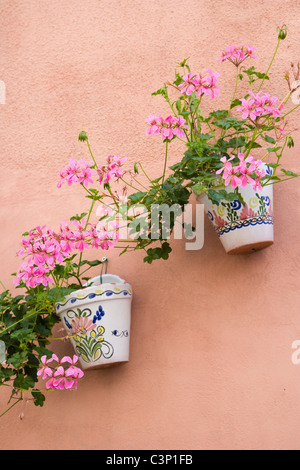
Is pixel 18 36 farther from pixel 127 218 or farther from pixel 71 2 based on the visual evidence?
pixel 127 218

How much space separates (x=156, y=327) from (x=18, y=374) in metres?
0.50

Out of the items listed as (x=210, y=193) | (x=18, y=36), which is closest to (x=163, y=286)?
(x=210, y=193)

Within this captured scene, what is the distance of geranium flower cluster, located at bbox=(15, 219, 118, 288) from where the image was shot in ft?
6.71

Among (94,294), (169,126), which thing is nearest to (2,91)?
(169,126)

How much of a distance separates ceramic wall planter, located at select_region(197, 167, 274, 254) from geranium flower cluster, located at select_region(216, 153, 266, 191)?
0.10 meters

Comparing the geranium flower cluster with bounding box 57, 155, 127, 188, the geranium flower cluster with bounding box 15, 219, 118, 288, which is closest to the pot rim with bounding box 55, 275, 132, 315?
the geranium flower cluster with bounding box 15, 219, 118, 288

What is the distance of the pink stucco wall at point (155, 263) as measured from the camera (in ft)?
6.84

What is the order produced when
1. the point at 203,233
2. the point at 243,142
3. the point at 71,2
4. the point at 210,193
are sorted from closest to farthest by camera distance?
the point at 210,193, the point at 243,142, the point at 203,233, the point at 71,2

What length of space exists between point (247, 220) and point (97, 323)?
598mm

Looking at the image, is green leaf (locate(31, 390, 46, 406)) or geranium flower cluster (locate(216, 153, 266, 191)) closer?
geranium flower cluster (locate(216, 153, 266, 191))

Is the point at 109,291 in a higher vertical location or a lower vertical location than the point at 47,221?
lower

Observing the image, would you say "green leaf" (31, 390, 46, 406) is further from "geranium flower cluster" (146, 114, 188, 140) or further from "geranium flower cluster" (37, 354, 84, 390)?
"geranium flower cluster" (146, 114, 188, 140)

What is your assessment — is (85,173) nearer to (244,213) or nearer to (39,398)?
(244,213)

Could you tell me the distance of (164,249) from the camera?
2.16 metres
